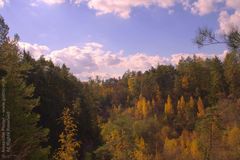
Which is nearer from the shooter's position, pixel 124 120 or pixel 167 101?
pixel 124 120

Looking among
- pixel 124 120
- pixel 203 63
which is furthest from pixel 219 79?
pixel 124 120

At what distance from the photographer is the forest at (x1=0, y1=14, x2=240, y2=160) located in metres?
23.6

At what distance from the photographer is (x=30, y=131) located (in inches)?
942

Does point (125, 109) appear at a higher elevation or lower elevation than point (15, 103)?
higher

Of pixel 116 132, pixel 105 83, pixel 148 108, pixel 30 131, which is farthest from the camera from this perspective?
pixel 105 83

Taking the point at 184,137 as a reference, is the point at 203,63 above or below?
above

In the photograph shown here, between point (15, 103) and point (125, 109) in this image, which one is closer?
point (15, 103)

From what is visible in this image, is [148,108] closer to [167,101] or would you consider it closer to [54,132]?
[167,101]

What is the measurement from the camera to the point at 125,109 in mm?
141500

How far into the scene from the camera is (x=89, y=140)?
188ft

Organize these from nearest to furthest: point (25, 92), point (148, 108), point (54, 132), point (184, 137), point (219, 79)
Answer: point (25, 92) → point (54, 132) → point (184, 137) → point (219, 79) → point (148, 108)

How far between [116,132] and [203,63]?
97.4 m

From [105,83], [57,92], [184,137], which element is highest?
[105,83]

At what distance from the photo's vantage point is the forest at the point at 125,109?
77.4 feet
